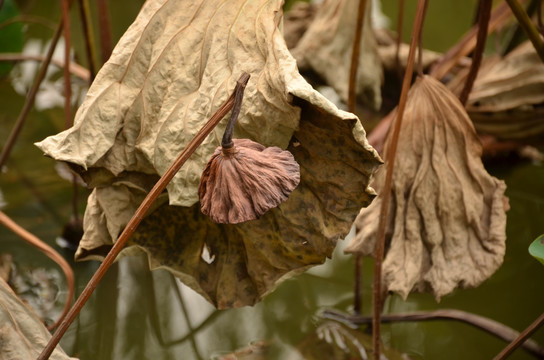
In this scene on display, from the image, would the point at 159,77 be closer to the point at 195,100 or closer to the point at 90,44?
the point at 195,100

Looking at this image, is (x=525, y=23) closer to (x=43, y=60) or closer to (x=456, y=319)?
(x=456, y=319)

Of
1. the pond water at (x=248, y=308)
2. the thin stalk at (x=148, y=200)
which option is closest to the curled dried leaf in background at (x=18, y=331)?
the thin stalk at (x=148, y=200)

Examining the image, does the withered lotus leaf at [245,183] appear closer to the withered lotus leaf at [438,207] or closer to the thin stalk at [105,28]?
the withered lotus leaf at [438,207]

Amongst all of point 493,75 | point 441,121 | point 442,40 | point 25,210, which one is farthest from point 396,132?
point 442,40

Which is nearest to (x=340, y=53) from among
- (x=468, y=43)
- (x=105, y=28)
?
(x=468, y=43)

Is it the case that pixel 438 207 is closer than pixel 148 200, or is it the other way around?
pixel 148 200
